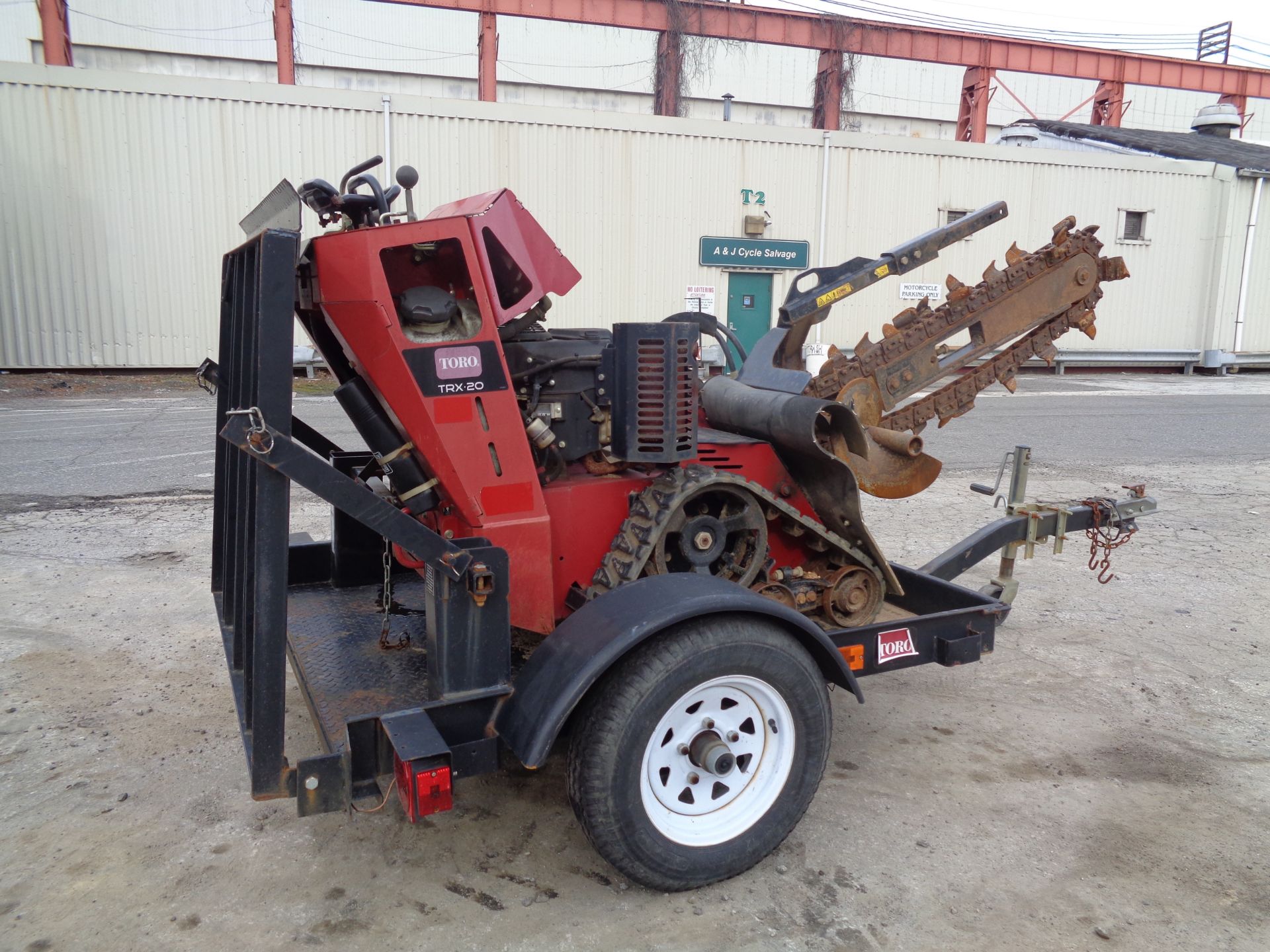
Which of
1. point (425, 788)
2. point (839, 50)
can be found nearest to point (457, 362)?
point (425, 788)

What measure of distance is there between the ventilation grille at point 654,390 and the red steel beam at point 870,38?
1992 cm

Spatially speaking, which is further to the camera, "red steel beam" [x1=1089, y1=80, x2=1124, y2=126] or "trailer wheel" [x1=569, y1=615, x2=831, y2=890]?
"red steel beam" [x1=1089, y1=80, x2=1124, y2=126]

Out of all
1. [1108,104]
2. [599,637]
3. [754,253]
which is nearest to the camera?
[599,637]

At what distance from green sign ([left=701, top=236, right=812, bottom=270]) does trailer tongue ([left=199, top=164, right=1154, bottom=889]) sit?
15.9 metres

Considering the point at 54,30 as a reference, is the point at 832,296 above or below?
below

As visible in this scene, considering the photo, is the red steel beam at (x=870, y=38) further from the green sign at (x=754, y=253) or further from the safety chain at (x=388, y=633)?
the safety chain at (x=388, y=633)

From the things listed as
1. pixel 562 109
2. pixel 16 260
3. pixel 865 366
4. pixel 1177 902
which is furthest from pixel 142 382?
pixel 1177 902

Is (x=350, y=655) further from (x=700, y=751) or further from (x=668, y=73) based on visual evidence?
(x=668, y=73)

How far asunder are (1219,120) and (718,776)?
32515mm

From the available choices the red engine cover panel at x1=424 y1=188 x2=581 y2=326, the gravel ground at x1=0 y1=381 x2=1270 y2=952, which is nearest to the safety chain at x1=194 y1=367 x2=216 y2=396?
the red engine cover panel at x1=424 y1=188 x2=581 y2=326

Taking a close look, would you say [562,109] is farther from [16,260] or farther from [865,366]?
[865,366]

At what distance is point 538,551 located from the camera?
3.10 m

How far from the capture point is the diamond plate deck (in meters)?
3.08

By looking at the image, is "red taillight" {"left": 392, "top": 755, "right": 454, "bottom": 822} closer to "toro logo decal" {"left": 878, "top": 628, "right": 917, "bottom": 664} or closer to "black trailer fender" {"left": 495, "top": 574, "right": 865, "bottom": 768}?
"black trailer fender" {"left": 495, "top": 574, "right": 865, "bottom": 768}
